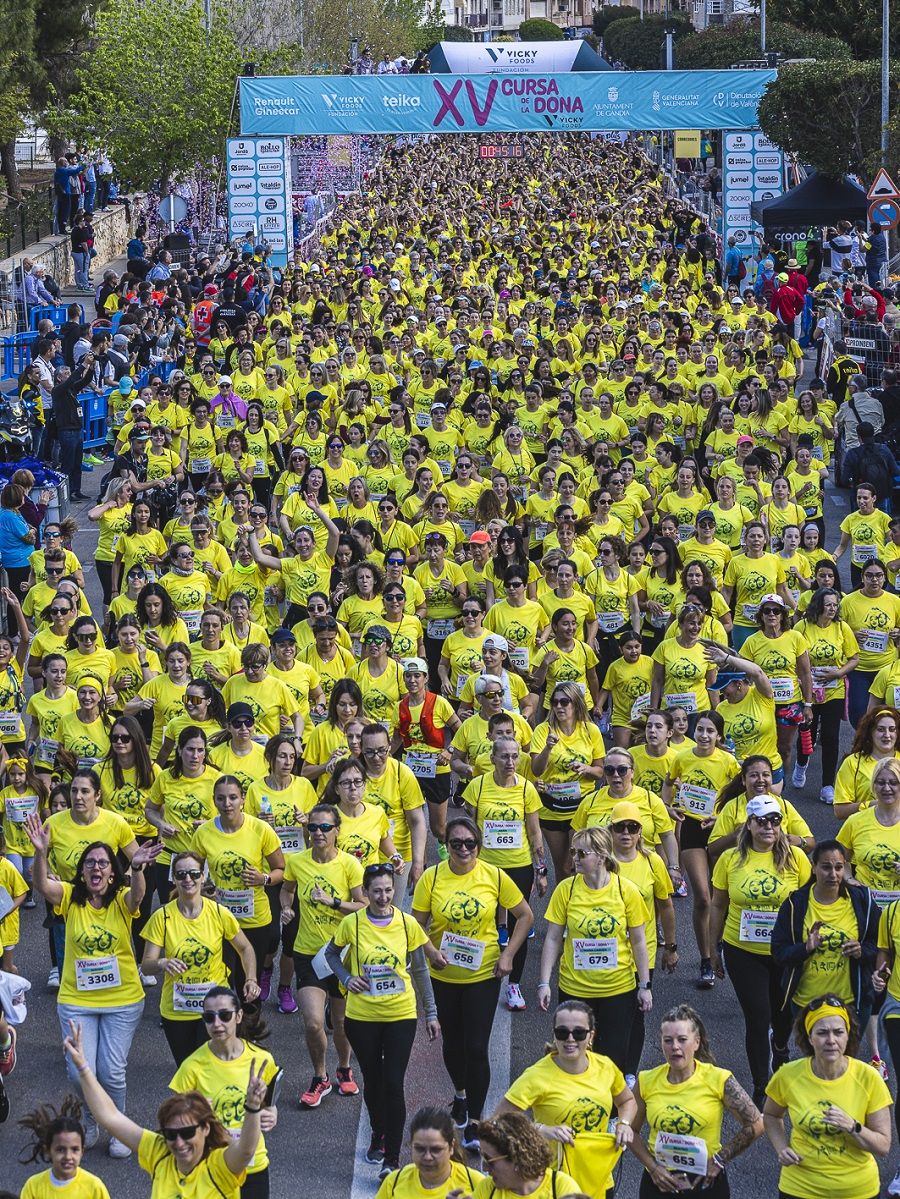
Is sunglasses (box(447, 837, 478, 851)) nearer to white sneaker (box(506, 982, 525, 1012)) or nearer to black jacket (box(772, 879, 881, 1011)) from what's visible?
black jacket (box(772, 879, 881, 1011))

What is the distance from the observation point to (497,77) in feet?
113

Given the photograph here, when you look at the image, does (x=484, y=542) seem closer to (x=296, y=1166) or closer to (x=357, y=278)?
(x=296, y=1166)

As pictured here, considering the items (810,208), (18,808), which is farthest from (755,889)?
(810,208)

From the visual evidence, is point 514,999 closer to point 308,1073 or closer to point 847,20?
point 308,1073

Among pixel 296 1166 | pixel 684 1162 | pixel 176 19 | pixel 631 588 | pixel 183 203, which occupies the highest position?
pixel 176 19

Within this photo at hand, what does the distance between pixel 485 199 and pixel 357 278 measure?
1387cm

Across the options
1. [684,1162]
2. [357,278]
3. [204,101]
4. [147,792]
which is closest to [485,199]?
[204,101]

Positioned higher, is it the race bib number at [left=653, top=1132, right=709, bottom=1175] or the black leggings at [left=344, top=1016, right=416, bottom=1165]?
the race bib number at [left=653, top=1132, right=709, bottom=1175]

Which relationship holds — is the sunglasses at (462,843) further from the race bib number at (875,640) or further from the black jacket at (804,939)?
the race bib number at (875,640)

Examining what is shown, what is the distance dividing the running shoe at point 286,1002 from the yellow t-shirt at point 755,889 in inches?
95.5

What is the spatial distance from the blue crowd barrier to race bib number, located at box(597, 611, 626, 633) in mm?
17746

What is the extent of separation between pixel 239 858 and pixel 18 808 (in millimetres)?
1713

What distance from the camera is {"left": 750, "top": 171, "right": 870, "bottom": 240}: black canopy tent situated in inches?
1245

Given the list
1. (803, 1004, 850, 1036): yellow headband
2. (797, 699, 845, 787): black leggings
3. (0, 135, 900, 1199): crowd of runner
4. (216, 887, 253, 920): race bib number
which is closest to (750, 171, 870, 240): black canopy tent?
(0, 135, 900, 1199): crowd of runner
